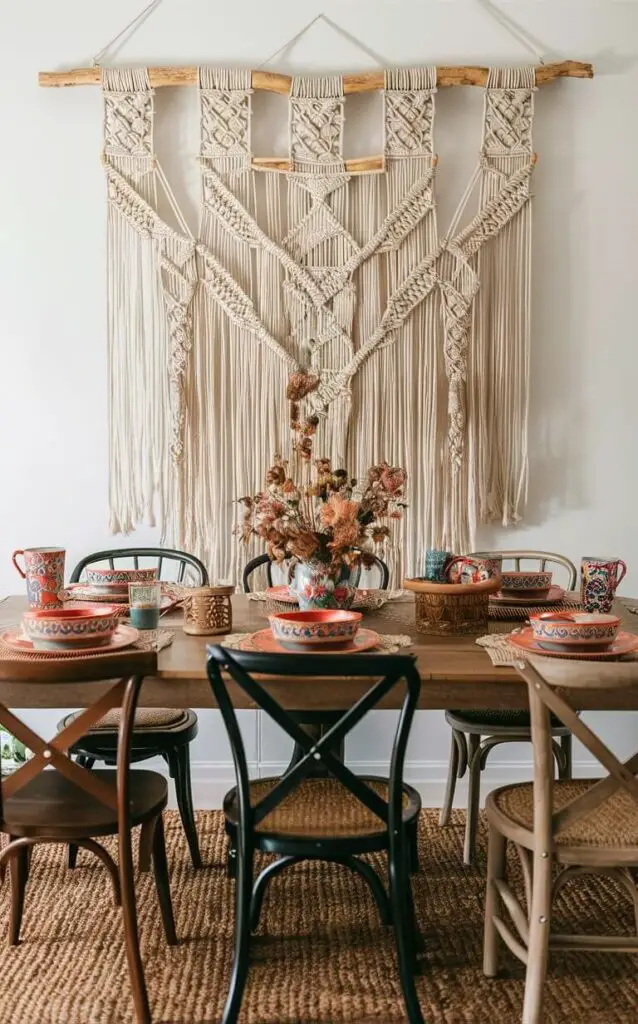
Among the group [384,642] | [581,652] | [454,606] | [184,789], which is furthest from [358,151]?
[184,789]

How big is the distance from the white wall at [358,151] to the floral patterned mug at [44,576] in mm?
938

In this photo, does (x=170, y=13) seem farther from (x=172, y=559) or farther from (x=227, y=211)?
(x=172, y=559)

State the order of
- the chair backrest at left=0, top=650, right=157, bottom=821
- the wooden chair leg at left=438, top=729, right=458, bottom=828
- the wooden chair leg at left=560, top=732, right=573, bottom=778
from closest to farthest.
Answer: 1. the chair backrest at left=0, top=650, right=157, bottom=821
2. the wooden chair leg at left=560, top=732, right=573, bottom=778
3. the wooden chair leg at left=438, top=729, right=458, bottom=828

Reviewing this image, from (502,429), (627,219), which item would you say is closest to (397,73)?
(627,219)

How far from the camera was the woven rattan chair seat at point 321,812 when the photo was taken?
1710mm

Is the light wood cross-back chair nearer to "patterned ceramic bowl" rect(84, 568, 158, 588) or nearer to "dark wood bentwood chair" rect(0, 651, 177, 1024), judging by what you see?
"dark wood bentwood chair" rect(0, 651, 177, 1024)

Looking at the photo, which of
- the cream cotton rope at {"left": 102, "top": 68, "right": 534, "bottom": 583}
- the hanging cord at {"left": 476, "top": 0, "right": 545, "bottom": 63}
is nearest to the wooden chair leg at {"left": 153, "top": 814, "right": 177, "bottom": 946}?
the cream cotton rope at {"left": 102, "top": 68, "right": 534, "bottom": 583}

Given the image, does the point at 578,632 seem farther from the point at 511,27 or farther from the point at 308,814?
the point at 511,27

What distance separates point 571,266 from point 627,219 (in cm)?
24

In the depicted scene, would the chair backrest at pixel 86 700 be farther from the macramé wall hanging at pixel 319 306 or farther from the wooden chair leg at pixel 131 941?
the macramé wall hanging at pixel 319 306

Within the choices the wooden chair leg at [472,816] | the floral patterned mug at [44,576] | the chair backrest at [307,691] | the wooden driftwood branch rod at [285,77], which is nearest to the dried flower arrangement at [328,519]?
the chair backrest at [307,691]

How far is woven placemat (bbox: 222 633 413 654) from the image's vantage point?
1.87 meters

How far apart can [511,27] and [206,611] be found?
2242mm

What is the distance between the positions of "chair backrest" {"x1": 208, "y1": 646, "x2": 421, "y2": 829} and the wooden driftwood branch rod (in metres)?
2.09
